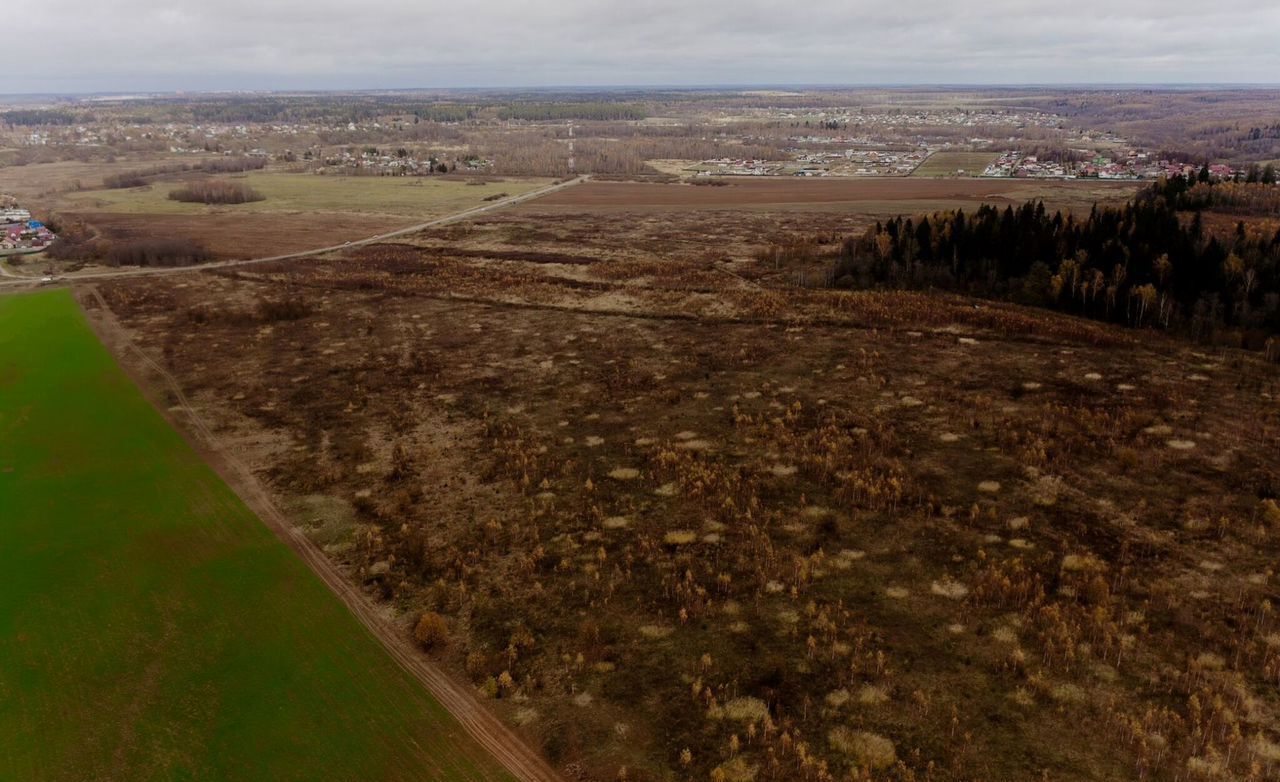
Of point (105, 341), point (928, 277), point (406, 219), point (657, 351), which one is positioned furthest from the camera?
point (406, 219)

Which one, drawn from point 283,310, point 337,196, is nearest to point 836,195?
point 337,196

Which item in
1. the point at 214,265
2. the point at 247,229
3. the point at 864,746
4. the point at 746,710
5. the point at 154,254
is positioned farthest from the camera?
the point at 247,229

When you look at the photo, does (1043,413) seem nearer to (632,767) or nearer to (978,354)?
(978,354)

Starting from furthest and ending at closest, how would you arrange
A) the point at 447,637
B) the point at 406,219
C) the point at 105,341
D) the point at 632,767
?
the point at 406,219
the point at 105,341
the point at 447,637
the point at 632,767

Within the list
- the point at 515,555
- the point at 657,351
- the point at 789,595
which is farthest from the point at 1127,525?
the point at 657,351

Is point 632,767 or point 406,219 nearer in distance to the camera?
point 632,767

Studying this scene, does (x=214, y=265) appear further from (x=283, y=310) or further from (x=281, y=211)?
(x=281, y=211)
